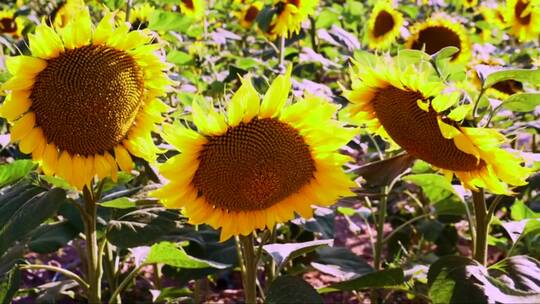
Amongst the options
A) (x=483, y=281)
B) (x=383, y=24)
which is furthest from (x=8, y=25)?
(x=483, y=281)

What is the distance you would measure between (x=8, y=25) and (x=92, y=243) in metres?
2.49

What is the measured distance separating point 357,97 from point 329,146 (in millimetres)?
298

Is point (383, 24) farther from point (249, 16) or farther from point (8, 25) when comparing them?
point (8, 25)

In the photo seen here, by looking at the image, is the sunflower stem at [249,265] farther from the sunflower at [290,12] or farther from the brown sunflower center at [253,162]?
the sunflower at [290,12]

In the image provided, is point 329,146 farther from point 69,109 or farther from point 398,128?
point 69,109

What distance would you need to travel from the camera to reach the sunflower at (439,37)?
3051 millimetres

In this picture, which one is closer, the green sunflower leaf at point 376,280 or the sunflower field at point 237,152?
the sunflower field at point 237,152

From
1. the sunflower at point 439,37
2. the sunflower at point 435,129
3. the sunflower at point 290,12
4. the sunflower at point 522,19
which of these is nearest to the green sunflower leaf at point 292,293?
the sunflower at point 435,129

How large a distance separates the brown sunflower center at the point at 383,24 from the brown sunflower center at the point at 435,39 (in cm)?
38

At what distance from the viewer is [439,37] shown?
3.07 meters

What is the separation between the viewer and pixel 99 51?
1.32 meters

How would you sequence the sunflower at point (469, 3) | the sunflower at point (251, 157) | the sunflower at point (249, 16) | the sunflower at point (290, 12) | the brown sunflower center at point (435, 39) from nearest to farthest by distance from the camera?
the sunflower at point (251, 157) → the sunflower at point (290, 12) → the brown sunflower center at point (435, 39) → the sunflower at point (249, 16) → the sunflower at point (469, 3)

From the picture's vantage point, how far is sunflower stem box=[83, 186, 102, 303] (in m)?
1.50

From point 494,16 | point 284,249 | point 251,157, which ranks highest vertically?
A: point 251,157
